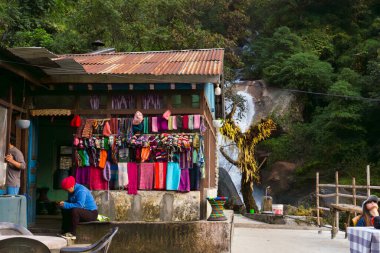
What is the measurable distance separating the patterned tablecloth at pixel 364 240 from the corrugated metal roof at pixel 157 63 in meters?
4.37

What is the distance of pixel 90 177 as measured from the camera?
362 inches

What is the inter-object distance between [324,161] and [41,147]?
15.9 m

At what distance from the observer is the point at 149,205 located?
29.3 feet

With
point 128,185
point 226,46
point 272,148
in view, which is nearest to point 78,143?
point 128,185

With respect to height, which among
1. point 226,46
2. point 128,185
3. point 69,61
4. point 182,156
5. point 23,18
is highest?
point 23,18

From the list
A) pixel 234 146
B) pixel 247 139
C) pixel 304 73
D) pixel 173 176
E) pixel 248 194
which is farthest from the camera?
pixel 304 73

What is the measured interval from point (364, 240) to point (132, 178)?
212 inches

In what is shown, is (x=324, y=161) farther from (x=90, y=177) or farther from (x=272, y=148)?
(x=90, y=177)

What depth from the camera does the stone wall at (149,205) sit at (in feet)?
29.0

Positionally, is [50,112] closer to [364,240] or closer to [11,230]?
[11,230]

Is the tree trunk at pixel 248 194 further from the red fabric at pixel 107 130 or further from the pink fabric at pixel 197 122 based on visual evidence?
the red fabric at pixel 107 130

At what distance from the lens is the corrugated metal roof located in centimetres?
889

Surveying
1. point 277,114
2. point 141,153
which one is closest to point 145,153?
point 141,153

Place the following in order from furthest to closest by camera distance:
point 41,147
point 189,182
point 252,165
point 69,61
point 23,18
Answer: point 23,18
point 252,165
point 41,147
point 189,182
point 69,61
